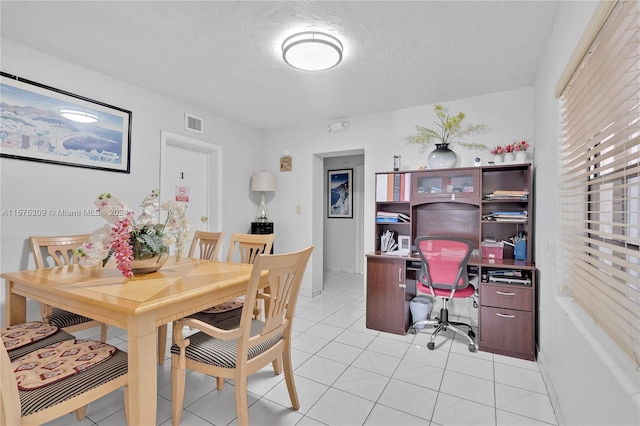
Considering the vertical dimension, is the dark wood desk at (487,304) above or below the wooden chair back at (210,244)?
below

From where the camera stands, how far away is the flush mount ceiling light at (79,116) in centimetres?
254

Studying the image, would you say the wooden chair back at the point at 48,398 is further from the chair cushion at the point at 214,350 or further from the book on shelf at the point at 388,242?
the book on shelf at the point at 388,242

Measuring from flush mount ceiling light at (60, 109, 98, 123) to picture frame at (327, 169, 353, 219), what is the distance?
392cm

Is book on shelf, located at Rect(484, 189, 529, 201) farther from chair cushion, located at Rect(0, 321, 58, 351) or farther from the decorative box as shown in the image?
chair cushion, located at Rect(0, 321, 58, 351)

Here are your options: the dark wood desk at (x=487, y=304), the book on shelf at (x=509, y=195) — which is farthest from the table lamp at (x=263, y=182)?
the book on shelf at (x=509, y=195)

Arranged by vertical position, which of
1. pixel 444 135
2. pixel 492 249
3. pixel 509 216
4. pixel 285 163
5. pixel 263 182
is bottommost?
pixel 492 249

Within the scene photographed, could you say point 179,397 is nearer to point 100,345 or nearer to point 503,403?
point 100,345

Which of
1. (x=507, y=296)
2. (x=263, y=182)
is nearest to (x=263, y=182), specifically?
(x=263, y=182)

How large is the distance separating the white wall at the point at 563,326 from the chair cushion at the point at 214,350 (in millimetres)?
1419

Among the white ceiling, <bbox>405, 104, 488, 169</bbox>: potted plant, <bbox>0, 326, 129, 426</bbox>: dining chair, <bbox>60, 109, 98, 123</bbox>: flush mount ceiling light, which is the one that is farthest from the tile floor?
the white ceiling

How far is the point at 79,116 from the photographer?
103 inches

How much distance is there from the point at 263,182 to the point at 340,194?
6.30ft

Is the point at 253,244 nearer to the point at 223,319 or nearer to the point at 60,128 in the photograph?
the point at 223,319

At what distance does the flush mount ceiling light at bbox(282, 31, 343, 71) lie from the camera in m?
2.12
